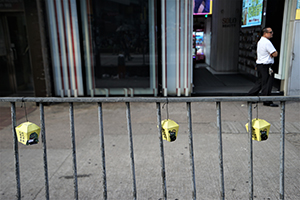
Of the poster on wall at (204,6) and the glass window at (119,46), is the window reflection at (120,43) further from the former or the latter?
the poster on wall at (204,6)

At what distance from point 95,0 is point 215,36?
7.06 m

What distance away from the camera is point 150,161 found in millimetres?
4000

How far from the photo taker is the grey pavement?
129 inches

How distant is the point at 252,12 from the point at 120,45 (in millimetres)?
5477

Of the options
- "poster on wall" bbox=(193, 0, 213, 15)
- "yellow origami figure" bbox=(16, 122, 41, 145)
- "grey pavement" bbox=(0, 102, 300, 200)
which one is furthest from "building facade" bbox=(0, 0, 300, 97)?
"yellow origami figure" bbox=(16, 122, 41, 145)

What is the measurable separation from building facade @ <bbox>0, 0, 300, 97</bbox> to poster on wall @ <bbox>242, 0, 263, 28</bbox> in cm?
94

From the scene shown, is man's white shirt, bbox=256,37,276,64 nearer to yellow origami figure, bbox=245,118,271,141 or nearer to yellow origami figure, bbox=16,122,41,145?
yellow origami figure, bbox=245,118,271,141

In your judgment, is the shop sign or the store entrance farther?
the shop sign

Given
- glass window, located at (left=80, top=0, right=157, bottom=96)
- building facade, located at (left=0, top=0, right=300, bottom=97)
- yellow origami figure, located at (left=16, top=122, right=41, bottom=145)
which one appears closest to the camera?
yellow origami figure, located at (left=16, top=122, right=41, bottom=145)

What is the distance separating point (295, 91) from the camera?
745 centimetres

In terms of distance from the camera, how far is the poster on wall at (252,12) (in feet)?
30.0

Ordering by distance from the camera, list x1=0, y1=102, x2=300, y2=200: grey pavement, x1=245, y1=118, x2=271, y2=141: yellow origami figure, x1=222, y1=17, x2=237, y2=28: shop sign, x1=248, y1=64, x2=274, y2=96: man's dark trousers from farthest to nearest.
Answer: x1=222, y1=17, x2=237, y2=28: shop sign < x1=248, y1=64, x2=274, y2=96: man's dark trousers < x1=0, y1=102, x2=300, y2=200: grey pavement < x1=245, y1=118, x2=271, y2=141: yellow origami figure

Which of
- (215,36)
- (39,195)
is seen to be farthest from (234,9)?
(39,195)

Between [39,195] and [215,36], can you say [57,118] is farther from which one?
[215,36]
